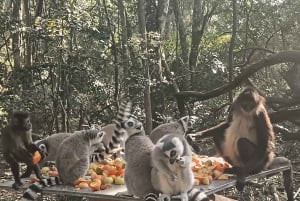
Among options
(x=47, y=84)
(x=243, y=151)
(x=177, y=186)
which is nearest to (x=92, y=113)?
(x=47, y=84)

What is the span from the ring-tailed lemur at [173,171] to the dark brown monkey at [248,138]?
3.64 ft

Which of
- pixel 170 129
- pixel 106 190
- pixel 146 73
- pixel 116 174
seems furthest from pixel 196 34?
pixel 106 190

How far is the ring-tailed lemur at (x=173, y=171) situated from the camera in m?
4.43

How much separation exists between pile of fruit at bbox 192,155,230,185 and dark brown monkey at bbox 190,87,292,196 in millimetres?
138

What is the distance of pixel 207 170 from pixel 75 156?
66.1 inches

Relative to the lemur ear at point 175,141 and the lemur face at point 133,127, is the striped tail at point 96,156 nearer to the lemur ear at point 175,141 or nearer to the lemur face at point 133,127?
the lemur face at point 133,127

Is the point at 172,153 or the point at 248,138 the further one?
the point at 248,138

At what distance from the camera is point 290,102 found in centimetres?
843

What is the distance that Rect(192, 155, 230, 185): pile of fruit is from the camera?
5203mm

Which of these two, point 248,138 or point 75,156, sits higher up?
point 248,138

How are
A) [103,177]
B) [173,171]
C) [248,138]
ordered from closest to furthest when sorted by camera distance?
1. [173,171]
2. [103,177]
3. [248,138]

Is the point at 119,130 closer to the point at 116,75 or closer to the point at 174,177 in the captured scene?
the point at 174,177

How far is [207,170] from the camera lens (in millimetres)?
5609

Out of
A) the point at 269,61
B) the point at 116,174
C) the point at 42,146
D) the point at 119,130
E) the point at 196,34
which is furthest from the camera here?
the point at 196,34
